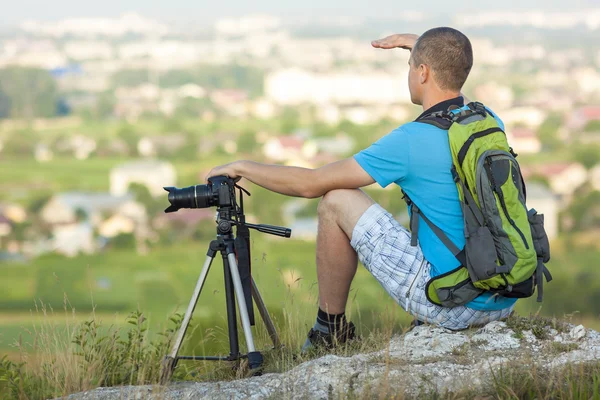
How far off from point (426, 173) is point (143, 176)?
58.0 m

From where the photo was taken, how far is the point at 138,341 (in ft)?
9.55

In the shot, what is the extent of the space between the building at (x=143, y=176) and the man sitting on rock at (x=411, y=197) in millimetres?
53599

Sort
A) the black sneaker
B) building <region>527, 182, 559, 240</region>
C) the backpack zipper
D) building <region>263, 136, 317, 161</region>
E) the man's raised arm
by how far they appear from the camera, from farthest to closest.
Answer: building <region>263, 136, 317, 161</region>, building <region>527, 182, 559, 240</region>, the man's raised arm, the black sneaker, the backpack zipper

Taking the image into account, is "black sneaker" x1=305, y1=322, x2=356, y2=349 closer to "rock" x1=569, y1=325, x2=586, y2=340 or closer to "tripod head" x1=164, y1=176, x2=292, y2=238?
"tripod head" x1=164, y1=176, x2=292, y2=238

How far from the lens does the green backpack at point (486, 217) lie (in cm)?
240

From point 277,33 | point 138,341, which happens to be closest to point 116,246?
point 138,341

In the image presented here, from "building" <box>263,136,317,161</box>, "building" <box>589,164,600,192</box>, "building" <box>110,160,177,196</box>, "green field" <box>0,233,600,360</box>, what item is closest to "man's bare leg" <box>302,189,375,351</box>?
"green field" <box>0,233,600,360</box>

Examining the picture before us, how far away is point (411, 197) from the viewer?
254 centimetres

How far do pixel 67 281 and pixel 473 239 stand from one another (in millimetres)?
37171

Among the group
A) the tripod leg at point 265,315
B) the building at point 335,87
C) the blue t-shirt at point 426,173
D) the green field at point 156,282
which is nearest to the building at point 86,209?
the green field at point 156,282

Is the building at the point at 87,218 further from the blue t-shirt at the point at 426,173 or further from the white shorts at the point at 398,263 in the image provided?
the blue t-shirt at the point at 426,173

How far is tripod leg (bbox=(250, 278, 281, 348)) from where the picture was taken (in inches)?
112

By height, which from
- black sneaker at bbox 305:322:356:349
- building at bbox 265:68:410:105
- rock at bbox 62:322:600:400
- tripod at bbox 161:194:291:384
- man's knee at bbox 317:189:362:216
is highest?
building at bbox 265:68:410:105

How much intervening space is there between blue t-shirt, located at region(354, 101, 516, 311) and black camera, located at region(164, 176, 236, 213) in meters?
0.41
